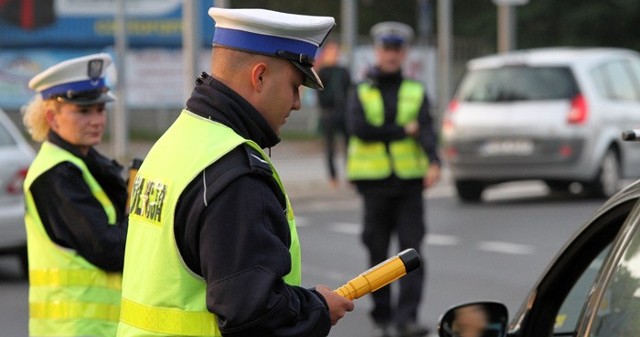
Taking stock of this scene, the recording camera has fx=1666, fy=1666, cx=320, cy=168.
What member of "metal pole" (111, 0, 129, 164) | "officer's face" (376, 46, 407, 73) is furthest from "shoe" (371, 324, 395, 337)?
"metal pole" (111, 0, 129, 164)

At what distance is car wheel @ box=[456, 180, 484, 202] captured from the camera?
18.4 m

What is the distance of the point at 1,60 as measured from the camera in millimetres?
33344

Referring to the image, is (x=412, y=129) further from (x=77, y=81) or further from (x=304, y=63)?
(x=304, y=63)

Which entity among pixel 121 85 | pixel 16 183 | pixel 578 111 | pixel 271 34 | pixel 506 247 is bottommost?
pixel 506 247

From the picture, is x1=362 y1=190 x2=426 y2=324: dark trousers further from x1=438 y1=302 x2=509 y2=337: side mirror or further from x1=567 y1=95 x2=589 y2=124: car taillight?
x1=567 y1=95 x2=589 y2=124: car taillight

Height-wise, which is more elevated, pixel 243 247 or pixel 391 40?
pixel 243 247

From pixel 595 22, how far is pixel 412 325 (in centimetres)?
3620

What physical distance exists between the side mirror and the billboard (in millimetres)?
29577

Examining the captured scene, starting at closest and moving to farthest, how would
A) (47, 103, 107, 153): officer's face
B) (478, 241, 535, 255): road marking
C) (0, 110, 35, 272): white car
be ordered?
(47, 103, 107, 153): officer's face
(0, 110, 35, 272): white car
(478, 241, 535, 255): road marking

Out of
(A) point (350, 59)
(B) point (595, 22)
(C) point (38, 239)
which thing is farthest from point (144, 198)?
(B) point (595, 22)

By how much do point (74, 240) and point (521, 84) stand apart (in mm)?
13163

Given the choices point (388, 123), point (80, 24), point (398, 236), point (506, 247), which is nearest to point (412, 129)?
point (388, 123)

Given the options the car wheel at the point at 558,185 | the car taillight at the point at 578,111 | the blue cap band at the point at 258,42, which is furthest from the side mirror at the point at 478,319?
the car wheel at the point at 558,185

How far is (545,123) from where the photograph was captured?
17.5 meters
